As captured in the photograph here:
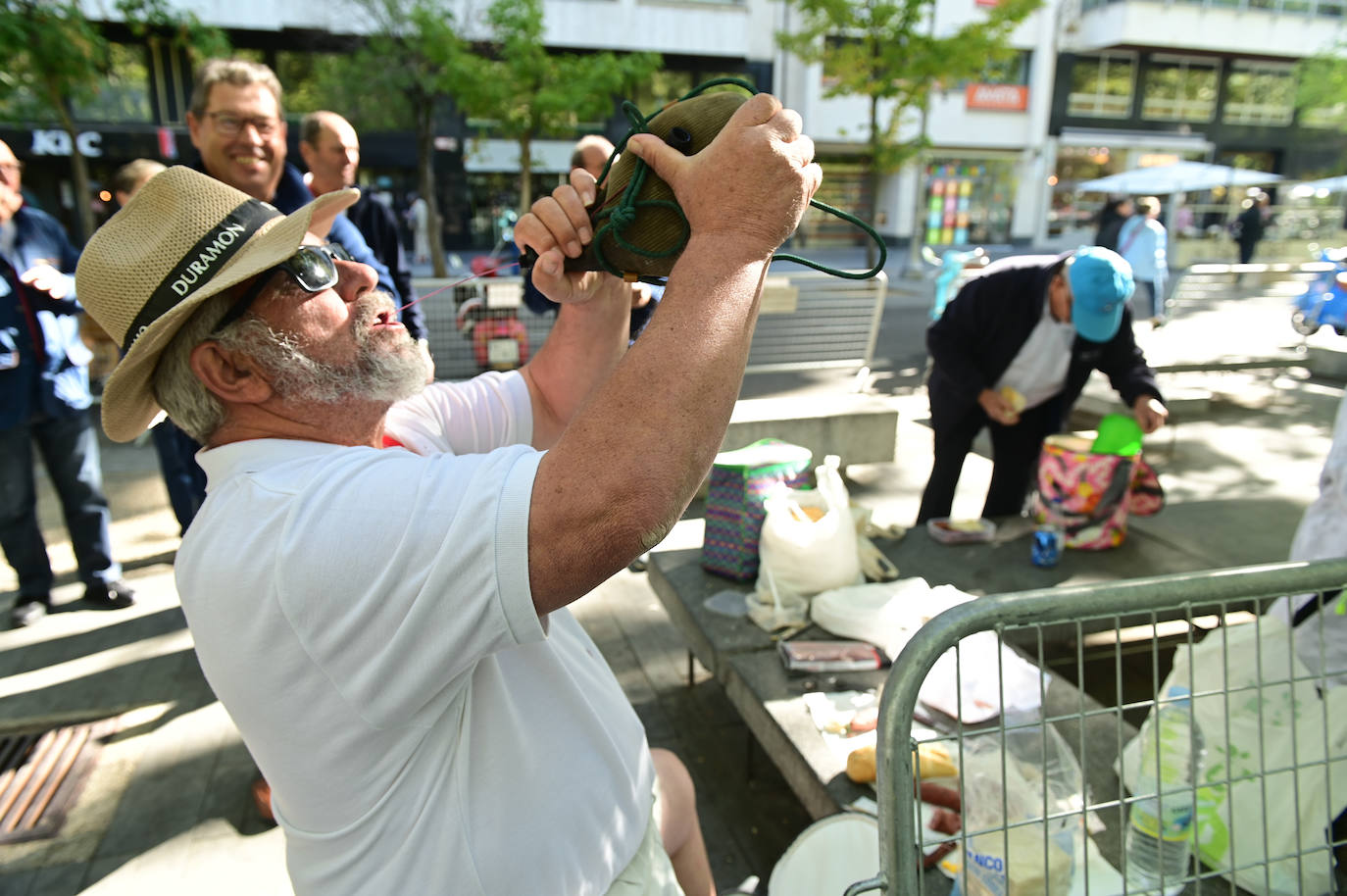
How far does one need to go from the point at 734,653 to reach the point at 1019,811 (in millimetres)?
985

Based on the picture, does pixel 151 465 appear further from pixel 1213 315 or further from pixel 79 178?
pixel 1213 315

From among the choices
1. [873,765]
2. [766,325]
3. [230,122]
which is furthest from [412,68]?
[873,765]

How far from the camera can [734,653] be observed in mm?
2684

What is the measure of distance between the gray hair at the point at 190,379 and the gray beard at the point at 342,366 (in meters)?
0.04

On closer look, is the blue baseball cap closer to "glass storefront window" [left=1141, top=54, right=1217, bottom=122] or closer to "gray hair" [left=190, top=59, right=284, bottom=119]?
"gray hair" [left=190, top=59, right=284, bottom=119]

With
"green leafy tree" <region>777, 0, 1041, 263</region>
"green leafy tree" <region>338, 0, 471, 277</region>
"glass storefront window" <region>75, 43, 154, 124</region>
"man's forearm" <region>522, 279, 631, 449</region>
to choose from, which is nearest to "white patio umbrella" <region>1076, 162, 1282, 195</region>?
"green leafy tree" <region>777, 0, 1041, 263</region>

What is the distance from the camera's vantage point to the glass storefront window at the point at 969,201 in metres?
27.4

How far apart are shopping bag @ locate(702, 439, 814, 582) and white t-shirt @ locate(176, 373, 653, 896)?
163 centimetres

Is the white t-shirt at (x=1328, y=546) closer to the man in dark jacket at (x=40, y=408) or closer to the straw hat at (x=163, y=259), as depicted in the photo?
the straw hat at (x=163, y=259)

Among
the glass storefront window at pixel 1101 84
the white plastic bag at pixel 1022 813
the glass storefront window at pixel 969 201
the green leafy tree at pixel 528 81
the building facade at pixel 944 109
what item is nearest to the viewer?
the white plastic bag at pixel 1022 813

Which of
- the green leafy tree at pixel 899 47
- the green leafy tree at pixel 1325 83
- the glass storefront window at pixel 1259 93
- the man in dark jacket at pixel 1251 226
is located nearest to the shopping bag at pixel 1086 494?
the green leafy tree at pixel 899 47

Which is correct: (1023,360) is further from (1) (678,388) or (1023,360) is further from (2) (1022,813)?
(1) (678,388)

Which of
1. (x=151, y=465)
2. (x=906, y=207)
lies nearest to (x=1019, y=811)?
(x=151, y=465)

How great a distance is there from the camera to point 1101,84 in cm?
2789
